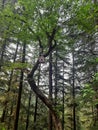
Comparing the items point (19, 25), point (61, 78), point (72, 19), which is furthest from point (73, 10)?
point (61, 78)

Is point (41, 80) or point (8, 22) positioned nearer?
Answer: point (8, 22)

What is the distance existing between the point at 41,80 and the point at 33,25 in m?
13.8

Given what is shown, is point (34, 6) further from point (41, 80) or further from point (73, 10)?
point (41, 80)

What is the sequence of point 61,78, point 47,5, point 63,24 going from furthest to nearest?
point 61,78, point 63,24, point 47,5

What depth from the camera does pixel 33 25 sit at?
9.40 m

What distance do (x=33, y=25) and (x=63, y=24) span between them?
155 centimetres

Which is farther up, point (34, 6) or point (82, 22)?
point (34, 6)

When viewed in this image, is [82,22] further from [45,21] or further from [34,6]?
[34,6]

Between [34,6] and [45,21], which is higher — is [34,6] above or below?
above

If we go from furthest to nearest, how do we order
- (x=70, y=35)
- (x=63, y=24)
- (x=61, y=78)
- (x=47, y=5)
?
1. (x=61, y=78)
2. (x=70, y=35)
3. (x=63, y=24)
4. (x=47, y=5)

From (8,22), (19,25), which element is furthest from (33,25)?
(8,22)

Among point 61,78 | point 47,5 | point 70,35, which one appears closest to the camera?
point 47,5

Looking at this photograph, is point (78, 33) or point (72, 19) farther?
point (78, 33)

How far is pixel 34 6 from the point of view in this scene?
8.79m
